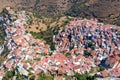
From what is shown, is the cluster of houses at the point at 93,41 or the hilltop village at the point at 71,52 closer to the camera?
the hilltop village at the point at 71,52

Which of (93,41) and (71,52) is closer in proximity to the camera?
(71,52)

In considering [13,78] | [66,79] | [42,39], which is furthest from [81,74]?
[42,39]

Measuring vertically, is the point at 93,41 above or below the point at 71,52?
above

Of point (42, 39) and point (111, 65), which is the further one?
point (42, 39)

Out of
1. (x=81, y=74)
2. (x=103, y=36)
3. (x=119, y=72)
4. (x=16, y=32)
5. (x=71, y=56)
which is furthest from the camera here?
(x=16, y=32)

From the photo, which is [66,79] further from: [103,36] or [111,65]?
[103,36]

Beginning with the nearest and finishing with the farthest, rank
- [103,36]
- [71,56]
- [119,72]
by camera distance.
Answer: [119,72], [71,56], [103,36]

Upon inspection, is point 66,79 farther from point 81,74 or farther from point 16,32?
point 16,32
